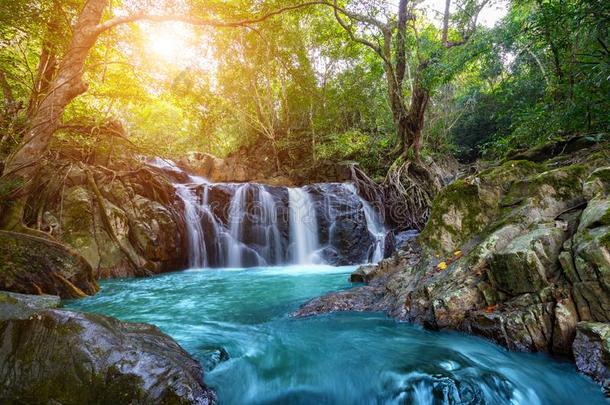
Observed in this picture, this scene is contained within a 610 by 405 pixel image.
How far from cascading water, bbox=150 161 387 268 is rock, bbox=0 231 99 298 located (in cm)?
459

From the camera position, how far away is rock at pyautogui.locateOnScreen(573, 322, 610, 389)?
2270 millimetres

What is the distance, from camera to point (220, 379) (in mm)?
2762

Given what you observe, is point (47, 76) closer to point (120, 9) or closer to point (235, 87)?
point (120, 9)

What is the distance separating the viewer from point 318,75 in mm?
17062

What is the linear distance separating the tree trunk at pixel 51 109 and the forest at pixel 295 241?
0.03 meters

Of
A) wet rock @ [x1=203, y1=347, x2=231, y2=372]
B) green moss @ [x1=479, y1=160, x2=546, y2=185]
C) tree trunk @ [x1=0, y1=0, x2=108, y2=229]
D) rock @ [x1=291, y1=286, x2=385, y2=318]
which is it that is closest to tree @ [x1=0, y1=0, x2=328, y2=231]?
tree trunk @ [x1=0, y1=0, x2=108, y2=229]

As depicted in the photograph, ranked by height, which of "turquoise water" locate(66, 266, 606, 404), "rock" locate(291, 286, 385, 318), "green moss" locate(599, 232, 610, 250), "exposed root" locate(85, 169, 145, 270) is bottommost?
"turquoise water" locate(66, 266, 606, 404)

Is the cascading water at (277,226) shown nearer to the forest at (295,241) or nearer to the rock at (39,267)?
the forest at (295,241)

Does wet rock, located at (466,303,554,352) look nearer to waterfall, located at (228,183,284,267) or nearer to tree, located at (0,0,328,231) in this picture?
tree, located at (0,0,328,231)


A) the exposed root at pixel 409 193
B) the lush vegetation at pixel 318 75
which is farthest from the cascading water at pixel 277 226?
the lush vegetation at pixel 318 75

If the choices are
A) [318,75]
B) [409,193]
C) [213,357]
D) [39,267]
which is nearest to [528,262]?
[213,357]

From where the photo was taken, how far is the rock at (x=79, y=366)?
2057 millimetres

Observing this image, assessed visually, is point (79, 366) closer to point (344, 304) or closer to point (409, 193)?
point (344, 304)

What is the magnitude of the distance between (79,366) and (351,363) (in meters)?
2.18
